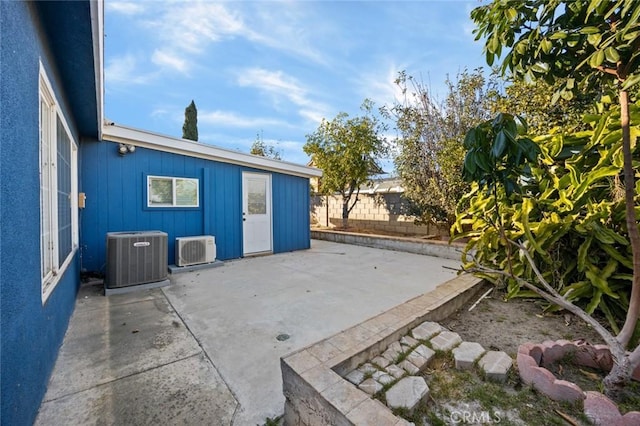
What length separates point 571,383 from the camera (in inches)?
64.6

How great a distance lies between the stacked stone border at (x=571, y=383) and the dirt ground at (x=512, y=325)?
0.87ft

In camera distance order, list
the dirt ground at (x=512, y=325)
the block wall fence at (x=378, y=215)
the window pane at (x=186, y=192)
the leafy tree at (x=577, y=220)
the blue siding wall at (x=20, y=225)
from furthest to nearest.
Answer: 1. the block wall fence at (x=378, y=215)
2. the window pane at (x=186, y=192)
3. the leafy tree at (x=577, y=220)
4. the dirt ground at (x=512, y=325)
5. the blue siding wall at (x=20, y=225)

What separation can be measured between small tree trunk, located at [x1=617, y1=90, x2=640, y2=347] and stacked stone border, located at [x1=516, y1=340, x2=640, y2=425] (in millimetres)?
414

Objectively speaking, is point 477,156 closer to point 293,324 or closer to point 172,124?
point 293,324

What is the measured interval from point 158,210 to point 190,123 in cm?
1136

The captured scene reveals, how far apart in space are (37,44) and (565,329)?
4902 millimetres

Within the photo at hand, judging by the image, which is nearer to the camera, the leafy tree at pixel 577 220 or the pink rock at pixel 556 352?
the pink rock at pixel 556 352

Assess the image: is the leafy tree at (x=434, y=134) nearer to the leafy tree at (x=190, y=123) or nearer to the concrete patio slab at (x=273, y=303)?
the concrete patio slab at (x=273, y=303)

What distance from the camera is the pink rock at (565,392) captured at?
154cm

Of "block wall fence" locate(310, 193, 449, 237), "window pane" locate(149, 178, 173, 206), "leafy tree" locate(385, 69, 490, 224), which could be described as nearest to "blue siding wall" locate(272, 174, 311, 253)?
"window pane" locate(149, 178, 173, 206)

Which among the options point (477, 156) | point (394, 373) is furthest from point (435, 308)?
point (477, 156)

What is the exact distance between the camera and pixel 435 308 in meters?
2.60

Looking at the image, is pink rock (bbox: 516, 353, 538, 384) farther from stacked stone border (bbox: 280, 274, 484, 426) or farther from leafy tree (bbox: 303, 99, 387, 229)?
leafy tree (bbox: 303, 99, 387, 229)

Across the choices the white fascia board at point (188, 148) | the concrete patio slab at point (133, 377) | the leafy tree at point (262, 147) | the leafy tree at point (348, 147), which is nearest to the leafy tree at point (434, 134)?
the leafy tree at point (348, 147)
